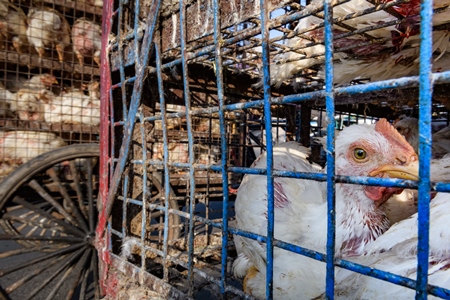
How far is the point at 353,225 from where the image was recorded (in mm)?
1517

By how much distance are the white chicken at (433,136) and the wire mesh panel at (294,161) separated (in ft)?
2.45

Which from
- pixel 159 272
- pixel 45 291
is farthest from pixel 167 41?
pixel 45 291

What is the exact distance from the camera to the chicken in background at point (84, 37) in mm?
3779

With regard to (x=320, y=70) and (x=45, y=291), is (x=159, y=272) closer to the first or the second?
(x=320, y=70)

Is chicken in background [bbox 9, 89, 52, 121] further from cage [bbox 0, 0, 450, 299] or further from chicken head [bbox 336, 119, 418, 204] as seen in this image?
chicken head [bbox 336, 119, 418, 204]

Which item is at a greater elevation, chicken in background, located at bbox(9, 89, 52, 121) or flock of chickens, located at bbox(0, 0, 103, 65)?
flock of chickens, located at bbox(0, 0, 103, 65)

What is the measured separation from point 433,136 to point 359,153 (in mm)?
1656

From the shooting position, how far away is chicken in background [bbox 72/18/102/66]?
149 inches

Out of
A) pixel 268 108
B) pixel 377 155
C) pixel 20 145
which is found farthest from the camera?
pixel 20 145

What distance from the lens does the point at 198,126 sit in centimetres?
418

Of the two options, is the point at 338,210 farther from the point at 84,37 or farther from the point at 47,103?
the point at 84,37

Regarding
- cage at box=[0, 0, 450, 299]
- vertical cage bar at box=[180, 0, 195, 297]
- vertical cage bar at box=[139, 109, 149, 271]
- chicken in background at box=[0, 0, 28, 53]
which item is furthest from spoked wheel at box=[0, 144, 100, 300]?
chicken in background at box=[0, 0, 28, 53]

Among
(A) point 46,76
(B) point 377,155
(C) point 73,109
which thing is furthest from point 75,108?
(B) point 377,155

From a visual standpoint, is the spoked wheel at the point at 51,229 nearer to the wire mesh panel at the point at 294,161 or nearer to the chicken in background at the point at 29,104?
the wire mesh panel at the point at 294,161
